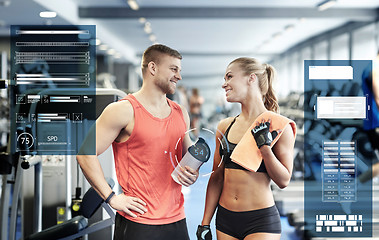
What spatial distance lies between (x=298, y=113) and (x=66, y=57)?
5.88 m

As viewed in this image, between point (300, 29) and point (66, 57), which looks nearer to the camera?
point (66, 57)

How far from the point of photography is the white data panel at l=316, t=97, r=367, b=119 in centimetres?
203

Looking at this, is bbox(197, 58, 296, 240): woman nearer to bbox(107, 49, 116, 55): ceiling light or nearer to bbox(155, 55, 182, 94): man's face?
bbox(155, 55, 182, 94): man's face

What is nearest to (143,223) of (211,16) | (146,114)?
(146,114)

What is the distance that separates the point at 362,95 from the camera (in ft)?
6.80

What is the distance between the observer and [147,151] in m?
1.83

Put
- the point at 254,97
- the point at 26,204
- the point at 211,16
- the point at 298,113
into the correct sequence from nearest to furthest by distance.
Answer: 1. the point at 254,97
2. the point at 26,204
3. the point at 298,113
4. the point at 211,16

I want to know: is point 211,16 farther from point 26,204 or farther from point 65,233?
point 65,233

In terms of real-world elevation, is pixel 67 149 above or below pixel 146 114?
below

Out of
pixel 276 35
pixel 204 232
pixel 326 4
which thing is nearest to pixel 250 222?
pixel 204 232

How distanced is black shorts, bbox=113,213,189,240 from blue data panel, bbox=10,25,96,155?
446 mm

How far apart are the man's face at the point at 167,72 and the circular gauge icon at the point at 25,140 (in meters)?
0.69

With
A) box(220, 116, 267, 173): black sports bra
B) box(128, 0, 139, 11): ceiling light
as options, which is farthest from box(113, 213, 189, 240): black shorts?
box(128, 0, 139, 11): ceiling light
